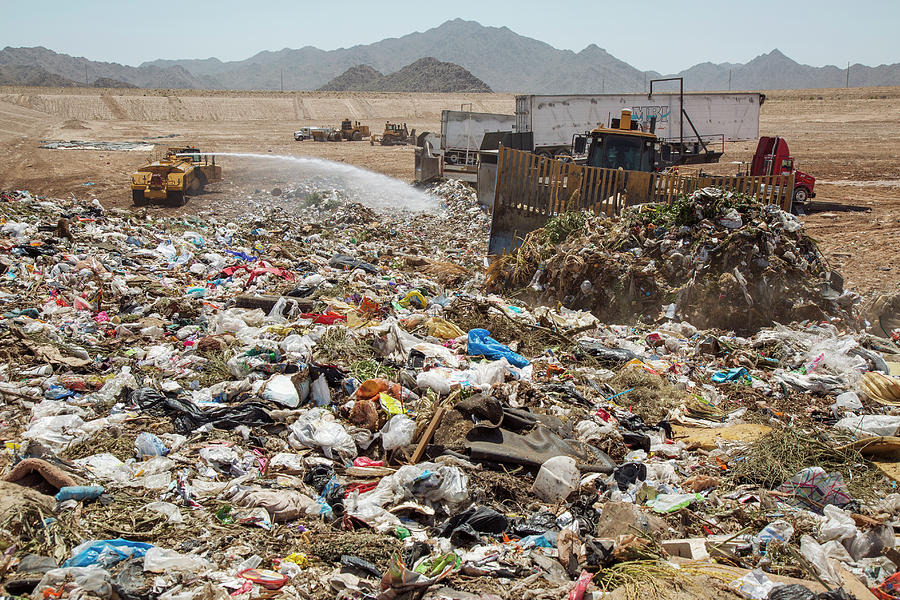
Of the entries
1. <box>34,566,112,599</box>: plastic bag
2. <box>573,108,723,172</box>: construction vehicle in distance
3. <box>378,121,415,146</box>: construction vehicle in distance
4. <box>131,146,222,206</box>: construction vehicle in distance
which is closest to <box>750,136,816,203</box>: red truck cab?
<box>573,108,723,172</box>: construction vehicle in distance

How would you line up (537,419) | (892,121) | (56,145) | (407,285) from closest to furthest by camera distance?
(537,419) → (407,285) → (56,145) → (892,121)

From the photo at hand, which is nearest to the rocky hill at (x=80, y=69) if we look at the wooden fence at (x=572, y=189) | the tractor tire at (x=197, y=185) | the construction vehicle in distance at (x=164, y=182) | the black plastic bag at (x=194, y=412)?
the tractor tire at (x=197, y=185)

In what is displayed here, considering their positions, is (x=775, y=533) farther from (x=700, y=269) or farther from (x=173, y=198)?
(x=173, y=198)

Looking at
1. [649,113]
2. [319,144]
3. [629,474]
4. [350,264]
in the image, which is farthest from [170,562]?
[319,144]

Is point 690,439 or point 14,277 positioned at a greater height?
point 14,277

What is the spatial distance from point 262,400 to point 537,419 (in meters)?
2.18

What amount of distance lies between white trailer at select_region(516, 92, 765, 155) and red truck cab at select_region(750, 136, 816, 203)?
5814 millimetres

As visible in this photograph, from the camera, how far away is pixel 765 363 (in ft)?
21.2

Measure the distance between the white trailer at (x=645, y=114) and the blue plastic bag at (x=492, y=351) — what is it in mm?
14414

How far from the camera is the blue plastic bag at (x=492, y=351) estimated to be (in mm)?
6241

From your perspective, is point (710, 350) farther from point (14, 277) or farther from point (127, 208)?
point (127, 208)

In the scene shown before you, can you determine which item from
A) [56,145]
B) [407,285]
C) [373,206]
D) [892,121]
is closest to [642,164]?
[407,285]

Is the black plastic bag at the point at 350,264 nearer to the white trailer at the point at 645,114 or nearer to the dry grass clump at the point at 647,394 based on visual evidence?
the dry grass clump at the point at 647,394

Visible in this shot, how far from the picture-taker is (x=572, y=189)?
32.1 feet
